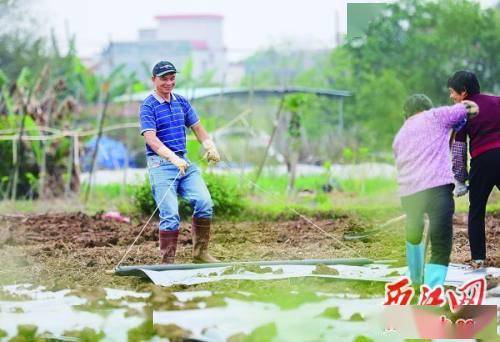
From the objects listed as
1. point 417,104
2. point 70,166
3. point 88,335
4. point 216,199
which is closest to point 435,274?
point 417,104

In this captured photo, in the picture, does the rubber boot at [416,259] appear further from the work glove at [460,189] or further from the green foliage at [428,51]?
the green foliage at [428,51]

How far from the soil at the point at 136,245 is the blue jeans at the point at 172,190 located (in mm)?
490

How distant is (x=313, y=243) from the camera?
7523mm

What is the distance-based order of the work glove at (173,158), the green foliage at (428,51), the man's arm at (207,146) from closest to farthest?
the work glove at (173,158)
the man's arm at (207,146)
the green foliage at (428,51)

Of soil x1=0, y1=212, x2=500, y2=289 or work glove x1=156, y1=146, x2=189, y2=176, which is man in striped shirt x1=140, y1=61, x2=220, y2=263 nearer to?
work glove x1=156, y1=146, x2=189, y2=176

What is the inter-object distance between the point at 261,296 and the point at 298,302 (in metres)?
0.39

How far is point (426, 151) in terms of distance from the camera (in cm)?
475

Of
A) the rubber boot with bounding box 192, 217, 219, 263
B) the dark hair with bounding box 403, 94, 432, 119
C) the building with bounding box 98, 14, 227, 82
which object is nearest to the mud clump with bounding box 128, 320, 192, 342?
the dark hair with bounding box 403, 94, 432, 119

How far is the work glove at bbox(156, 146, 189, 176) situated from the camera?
6066 mm

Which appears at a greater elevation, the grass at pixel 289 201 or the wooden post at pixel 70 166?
the wooden post at pixel 70 166

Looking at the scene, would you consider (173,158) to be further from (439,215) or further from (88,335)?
(88,335)

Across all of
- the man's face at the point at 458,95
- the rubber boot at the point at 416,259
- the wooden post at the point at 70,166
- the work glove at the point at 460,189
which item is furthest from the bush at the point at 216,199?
the rubber boot at the point at 416,259

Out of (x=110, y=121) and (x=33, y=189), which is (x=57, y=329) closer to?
(x=33, y=189)

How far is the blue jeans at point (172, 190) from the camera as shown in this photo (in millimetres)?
6223
